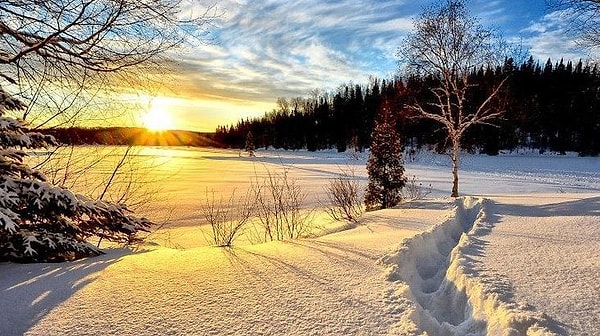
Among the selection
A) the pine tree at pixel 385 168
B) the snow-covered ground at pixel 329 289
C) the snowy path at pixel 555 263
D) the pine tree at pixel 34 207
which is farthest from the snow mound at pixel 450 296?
the pine tree at pixel 385 168

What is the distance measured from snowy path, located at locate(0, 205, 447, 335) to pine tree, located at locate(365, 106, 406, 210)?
719 centimetres

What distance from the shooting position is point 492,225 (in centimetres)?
677

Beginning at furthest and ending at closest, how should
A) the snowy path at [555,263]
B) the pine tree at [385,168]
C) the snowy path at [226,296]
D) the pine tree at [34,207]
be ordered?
the pine tree at [385,168], the pine tree at [34,207], the snowy path at [555,263], the snowy path at [226,296]

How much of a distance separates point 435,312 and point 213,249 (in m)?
2.70

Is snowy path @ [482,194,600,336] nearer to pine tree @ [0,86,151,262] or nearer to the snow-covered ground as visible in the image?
the snow-covered ground

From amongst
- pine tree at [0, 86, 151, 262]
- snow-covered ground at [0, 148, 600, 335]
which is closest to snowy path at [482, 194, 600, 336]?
snow-covered ground at [0, 148, 600, 335]

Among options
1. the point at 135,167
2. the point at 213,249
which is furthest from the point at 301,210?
the point at 213,249

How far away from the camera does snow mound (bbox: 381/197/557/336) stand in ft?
9.10

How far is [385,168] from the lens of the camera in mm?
11695

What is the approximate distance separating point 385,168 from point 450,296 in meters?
8.21

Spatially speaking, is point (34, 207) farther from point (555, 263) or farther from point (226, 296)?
point (555, 263)

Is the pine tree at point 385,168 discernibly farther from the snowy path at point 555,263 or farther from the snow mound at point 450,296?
the snow mound at point 450,296

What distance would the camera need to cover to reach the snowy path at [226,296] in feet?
9.09

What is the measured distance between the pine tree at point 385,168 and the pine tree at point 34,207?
811 centimetres
